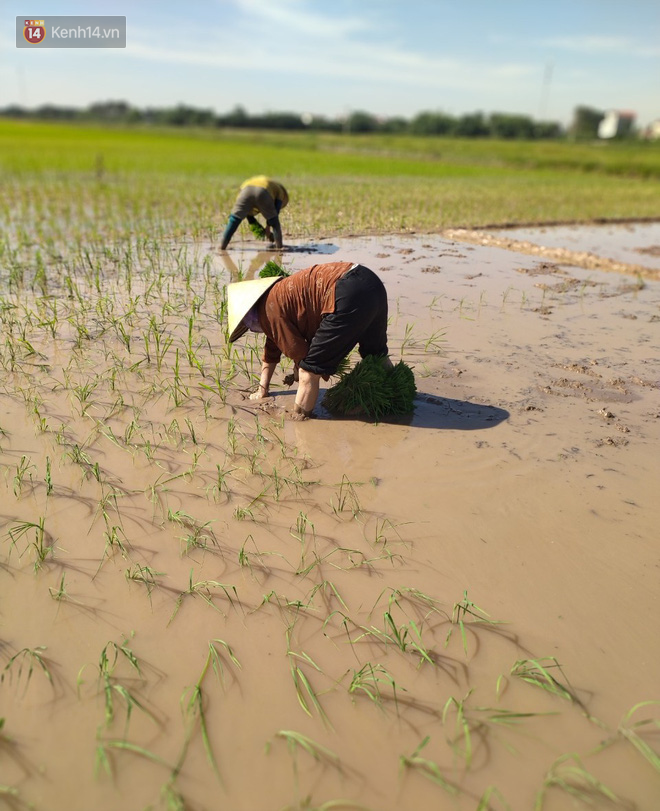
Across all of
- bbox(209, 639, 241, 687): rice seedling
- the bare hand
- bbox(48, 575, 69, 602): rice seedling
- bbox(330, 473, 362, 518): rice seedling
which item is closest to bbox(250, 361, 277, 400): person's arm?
the bare hand

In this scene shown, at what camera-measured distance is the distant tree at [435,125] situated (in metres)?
57.2

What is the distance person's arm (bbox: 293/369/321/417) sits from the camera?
3.18 metres

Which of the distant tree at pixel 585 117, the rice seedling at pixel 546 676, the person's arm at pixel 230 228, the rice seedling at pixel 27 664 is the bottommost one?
the rice seedling at pixel 27 664

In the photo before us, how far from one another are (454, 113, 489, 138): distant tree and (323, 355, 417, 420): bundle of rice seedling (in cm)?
5941

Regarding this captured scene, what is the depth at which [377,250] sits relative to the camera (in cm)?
737

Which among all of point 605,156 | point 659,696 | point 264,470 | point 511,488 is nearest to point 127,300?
point 264,470

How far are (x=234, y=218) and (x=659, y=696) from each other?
615cm

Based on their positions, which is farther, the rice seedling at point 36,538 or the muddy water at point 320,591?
the rice seedling at point 36,538

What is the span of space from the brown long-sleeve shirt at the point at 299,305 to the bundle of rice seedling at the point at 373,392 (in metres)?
0.36

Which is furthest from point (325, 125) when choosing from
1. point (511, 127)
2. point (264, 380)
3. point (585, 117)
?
point (264, 380)

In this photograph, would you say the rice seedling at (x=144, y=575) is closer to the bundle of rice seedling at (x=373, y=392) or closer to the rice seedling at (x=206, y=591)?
the rice seedling at (x=206, y=591)

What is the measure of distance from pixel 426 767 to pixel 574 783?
14.8 inches

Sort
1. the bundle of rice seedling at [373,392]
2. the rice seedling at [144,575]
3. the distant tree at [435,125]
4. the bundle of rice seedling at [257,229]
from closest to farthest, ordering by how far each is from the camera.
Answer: the rice seedling at [144,575] → the bundle of rice seedling at [373,392] → the bundle of rice seedling at [257,229] → the distant tree at [435,125]

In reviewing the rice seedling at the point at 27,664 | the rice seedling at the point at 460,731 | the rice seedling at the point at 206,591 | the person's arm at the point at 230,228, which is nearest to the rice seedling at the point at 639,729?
the rice seedling at the point at 460,731
